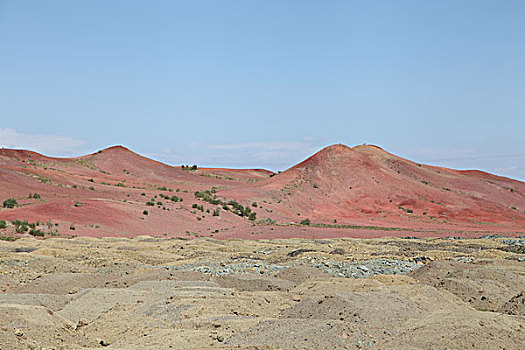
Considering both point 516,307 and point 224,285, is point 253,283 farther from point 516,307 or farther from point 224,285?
point 516,307

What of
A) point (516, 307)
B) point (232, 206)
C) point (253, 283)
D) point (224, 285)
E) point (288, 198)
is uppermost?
point (288, 198)

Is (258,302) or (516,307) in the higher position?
(516,307)

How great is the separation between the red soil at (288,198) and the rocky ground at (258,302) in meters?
13.8

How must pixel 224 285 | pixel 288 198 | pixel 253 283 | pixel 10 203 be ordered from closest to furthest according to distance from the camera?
pixel 253 283, pixel 224 285, pixel 10 203, pixel 288 198

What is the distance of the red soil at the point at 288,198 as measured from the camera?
108 feet

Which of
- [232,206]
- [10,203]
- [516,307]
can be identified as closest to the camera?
[516,307]

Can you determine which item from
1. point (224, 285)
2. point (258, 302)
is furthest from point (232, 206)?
point (258, 302)

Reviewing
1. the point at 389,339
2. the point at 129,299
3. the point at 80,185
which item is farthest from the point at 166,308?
the point at 80,185

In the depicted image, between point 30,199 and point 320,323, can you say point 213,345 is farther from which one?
point 30,199

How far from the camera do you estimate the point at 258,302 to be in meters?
10.8

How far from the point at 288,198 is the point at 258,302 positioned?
41.0m

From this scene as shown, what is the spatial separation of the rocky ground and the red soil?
13785 millimetres

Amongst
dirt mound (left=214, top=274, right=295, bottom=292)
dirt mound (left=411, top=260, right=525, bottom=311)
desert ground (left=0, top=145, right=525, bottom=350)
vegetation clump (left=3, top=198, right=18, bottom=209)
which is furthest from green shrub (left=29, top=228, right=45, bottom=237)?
dirt mound (left=411, top=260, right=525, bottom=311)

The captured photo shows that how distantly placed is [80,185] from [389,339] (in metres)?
45.1
